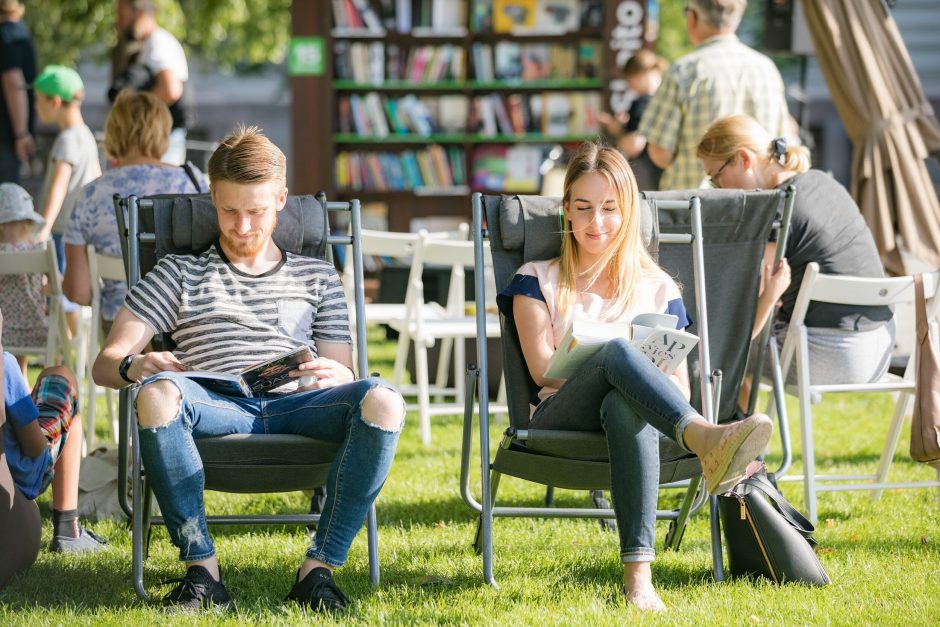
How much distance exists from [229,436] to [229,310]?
46 centimetres

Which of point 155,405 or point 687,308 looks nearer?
point 155,405

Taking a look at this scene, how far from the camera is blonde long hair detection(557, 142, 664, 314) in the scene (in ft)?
12.0

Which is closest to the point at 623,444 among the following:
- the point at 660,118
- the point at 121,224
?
the point at 121,224

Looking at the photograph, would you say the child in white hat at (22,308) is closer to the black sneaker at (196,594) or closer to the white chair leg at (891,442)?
the black sneaker at (196,594)

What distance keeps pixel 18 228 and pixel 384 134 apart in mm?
5584

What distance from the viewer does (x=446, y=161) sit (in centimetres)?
1067

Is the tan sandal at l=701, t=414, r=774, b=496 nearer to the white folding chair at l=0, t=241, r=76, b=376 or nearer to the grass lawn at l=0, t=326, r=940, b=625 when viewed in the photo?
the grass lawn at l=0, t=326, r=940, b=625

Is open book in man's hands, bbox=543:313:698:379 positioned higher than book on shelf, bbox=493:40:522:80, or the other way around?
book on shelf, bbox=493:40:522:80

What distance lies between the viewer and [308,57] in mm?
10359

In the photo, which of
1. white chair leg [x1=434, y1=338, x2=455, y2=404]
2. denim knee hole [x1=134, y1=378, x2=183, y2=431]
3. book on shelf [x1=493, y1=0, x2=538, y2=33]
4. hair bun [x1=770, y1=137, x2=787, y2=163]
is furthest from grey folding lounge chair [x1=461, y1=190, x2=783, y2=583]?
book on shelf [x1=493, y1=0, x2=538, y2=33]

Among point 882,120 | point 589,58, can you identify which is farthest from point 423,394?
point 589,58

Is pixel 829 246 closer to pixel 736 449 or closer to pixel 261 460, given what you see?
pixel 736 449

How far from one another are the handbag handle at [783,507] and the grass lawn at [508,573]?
0.18 m

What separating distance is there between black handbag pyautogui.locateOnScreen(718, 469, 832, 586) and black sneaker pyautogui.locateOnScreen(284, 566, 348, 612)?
113 cm
